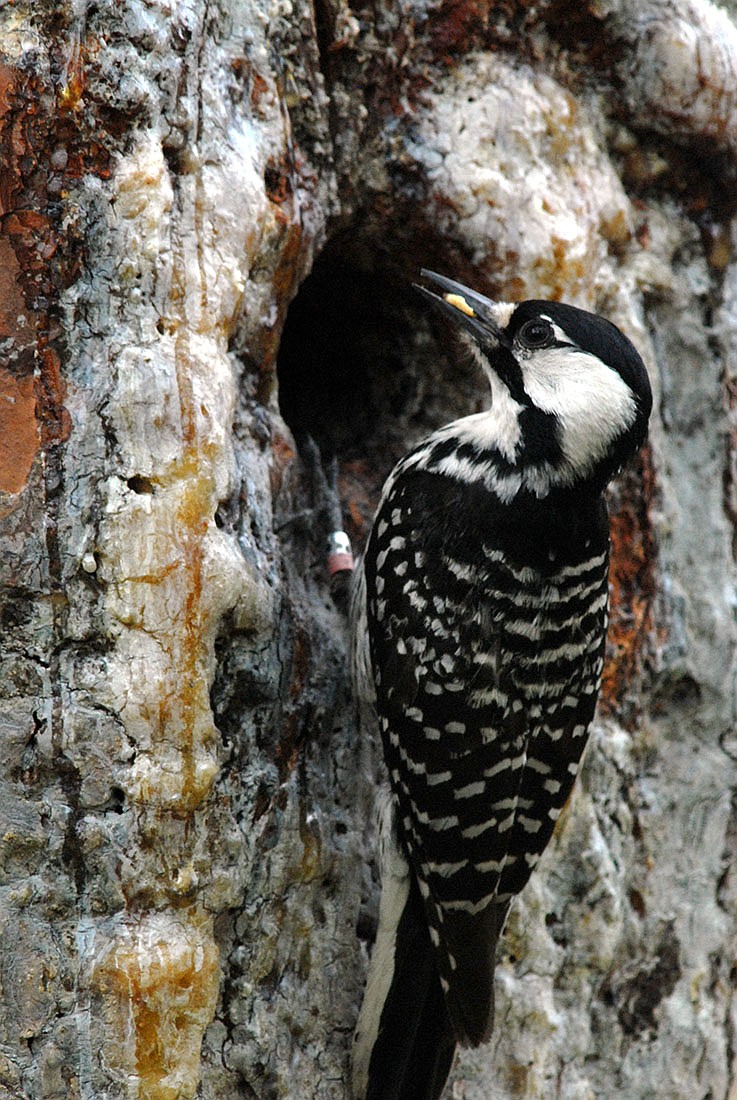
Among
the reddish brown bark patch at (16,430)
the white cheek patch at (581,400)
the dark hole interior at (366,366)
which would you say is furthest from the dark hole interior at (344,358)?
the reddish brown bark patch at (16,430)

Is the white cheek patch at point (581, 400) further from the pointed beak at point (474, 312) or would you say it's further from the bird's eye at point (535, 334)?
the pointed beak at point (474, 312)

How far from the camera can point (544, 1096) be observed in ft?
10.2

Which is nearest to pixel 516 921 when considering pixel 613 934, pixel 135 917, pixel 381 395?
pixel 613 934

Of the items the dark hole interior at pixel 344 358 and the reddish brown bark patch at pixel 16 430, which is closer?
the reddish brown bark patch at pixel 16 430

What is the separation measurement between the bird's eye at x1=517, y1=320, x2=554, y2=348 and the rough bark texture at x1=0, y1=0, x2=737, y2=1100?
40 centimetres

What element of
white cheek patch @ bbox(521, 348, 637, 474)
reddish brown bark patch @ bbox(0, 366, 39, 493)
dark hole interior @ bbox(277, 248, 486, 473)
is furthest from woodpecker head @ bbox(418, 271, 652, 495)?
reddish brown bark patch @ bbox(0, 366, 39, 493)

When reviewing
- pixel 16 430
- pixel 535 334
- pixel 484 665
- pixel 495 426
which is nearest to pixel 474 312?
pixel 535 334

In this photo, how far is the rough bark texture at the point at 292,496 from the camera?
2363mm

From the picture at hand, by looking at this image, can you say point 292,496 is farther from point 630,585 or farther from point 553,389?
point 630,585

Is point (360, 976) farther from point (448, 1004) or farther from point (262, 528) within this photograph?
point (262, 528)

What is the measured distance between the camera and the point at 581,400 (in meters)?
2.83

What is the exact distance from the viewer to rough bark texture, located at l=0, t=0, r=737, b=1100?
236 cm

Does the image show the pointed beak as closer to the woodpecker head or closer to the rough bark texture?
the woodpecker head

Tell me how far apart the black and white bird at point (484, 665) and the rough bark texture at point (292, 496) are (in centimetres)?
16
